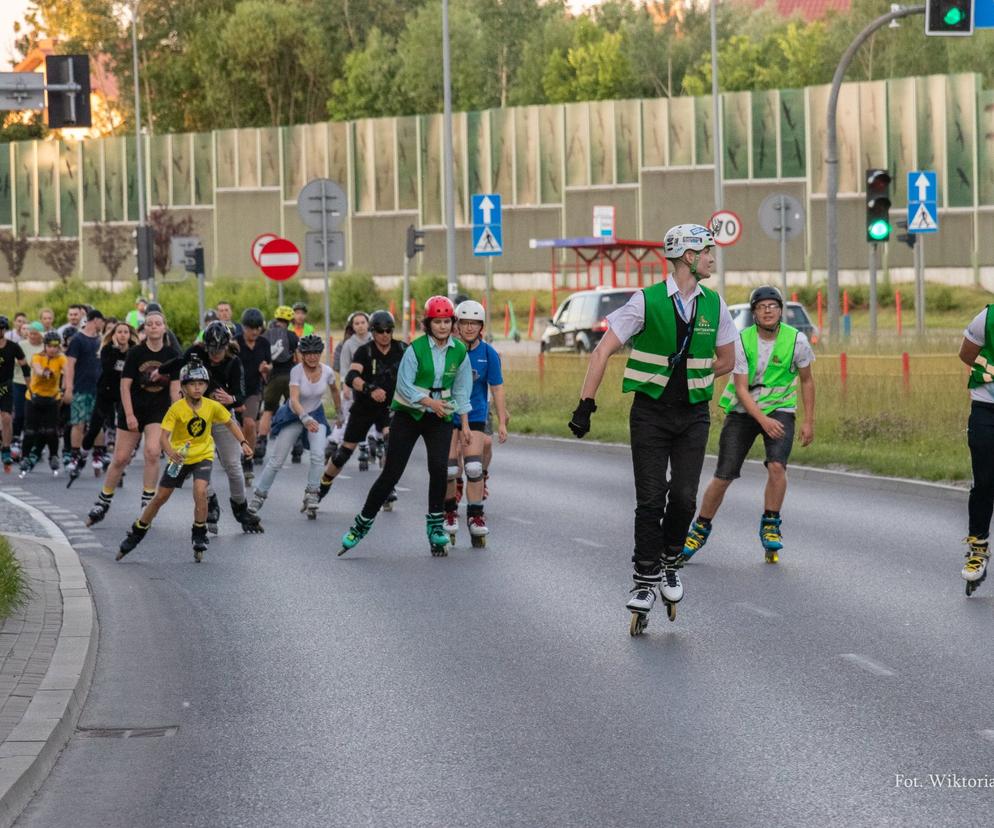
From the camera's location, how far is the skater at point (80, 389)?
21047mm

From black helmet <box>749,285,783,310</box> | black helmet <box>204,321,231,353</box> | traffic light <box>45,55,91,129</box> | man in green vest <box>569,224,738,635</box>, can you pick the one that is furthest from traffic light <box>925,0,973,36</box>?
man in green vest <box>569,224,738,635</box>

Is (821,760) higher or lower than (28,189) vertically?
lower

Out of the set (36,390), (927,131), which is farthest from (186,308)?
(36,390)

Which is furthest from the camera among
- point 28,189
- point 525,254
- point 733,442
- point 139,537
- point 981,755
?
point 28,189

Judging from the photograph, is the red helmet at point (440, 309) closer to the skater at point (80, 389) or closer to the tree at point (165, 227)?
the skater at point (80, 389)

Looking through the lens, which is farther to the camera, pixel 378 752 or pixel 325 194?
pixel 325 194

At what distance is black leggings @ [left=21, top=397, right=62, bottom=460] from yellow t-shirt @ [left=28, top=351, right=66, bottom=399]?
0.07 meters

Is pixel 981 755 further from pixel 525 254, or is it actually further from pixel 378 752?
pixel 525 254

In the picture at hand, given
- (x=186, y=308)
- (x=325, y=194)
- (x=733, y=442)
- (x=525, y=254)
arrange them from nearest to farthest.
Result: (x=733, y=442), (x=325, y=194), (x=186, y=308), (x=525, y=254)

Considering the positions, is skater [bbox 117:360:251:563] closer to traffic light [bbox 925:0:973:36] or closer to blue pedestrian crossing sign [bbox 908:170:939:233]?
traffic light [bbox 925:0:973:36]

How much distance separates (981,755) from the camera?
6766 millimetres

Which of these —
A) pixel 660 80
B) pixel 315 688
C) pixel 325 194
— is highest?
pixel 660 80

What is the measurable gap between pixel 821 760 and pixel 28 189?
7332cm

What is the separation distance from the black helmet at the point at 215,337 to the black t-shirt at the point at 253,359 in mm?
5635
